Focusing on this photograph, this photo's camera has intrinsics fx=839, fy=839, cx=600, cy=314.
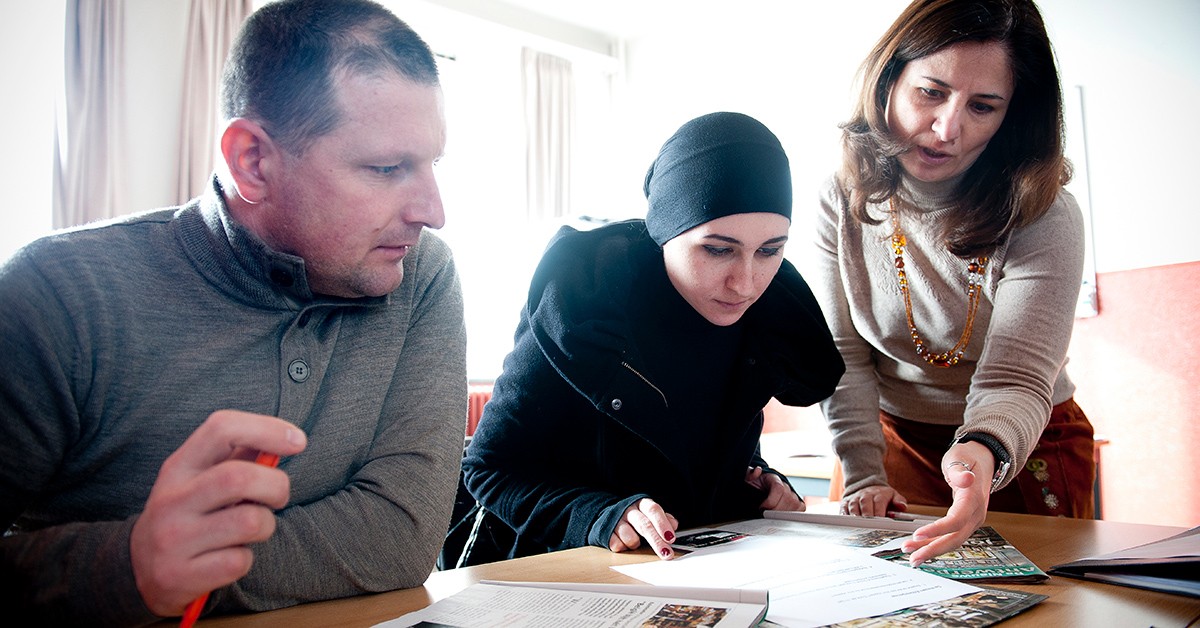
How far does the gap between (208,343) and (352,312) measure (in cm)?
18

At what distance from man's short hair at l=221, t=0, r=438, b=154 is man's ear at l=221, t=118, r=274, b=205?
0.05ft

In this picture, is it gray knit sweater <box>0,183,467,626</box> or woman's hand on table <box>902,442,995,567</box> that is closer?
gray knit sweater <box>0,183,467,626</box>

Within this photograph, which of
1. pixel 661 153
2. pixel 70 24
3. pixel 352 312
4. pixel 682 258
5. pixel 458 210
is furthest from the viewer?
pixel 458 210

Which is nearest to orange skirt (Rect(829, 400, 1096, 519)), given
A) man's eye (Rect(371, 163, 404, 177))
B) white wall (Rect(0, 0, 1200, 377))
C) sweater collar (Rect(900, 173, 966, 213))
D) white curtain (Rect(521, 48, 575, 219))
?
sweater collar (Rect(900, 173, 966, 213))

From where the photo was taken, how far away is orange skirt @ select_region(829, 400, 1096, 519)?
1.54 metres

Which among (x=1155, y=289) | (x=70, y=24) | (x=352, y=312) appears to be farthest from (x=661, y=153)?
(x=70, y=24)

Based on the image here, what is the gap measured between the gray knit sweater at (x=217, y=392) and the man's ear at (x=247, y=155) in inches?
1.6

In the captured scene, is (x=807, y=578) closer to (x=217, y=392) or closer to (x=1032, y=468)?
(x=217, y=392)

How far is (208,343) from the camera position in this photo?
3.05ft

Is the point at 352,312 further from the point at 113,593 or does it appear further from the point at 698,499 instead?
the point at 698,499

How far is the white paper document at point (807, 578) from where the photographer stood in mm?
786

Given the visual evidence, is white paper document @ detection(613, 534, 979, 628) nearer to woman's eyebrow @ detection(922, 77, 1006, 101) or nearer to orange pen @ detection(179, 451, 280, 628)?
orange pen @ detection(179, 451, 280, 628)

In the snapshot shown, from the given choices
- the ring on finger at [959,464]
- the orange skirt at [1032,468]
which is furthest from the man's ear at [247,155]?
the orange skirt at [1032,468]

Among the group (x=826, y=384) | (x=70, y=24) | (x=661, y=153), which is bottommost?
(x=826, y=384)
